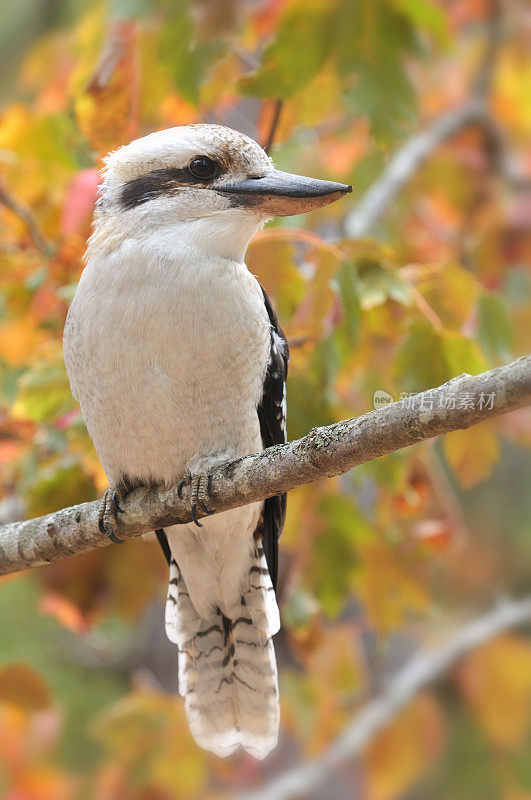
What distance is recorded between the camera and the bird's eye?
8.22 ft

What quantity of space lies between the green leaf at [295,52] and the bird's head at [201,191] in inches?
8.6

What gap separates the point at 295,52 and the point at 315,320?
80cm

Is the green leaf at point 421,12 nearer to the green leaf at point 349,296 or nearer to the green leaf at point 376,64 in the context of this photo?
the green leaf at point 376,64

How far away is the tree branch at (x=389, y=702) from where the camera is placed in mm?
4125

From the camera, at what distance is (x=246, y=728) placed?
9.62 ft

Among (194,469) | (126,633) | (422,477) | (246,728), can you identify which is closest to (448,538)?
(422,477)

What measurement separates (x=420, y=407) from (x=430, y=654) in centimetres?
334

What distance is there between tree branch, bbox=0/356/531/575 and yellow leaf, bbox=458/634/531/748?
260cm

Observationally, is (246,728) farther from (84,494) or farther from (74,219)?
(74,219)

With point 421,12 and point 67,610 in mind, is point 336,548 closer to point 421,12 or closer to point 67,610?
point 67,610

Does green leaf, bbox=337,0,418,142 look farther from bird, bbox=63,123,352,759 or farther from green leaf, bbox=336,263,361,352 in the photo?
green leaf, bbox=336,263,361,352

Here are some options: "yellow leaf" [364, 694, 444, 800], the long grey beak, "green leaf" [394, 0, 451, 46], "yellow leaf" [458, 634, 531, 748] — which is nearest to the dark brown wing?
the long grey beak

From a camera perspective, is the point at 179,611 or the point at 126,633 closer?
the point at 179,611

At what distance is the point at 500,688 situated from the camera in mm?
4492
